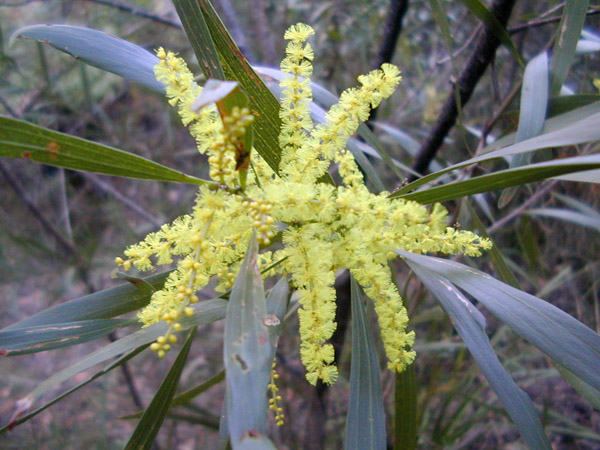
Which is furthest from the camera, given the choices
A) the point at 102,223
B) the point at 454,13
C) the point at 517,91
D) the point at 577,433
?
the point at 102,223

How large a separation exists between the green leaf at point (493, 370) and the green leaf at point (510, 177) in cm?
15

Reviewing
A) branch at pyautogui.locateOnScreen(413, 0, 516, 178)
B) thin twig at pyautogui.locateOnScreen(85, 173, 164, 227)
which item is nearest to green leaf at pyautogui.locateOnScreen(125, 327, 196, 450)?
branch at pyautogui.locateOnScreen(413, 0, 516, 178)

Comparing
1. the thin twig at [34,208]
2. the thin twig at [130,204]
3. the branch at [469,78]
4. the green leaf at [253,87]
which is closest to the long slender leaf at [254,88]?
the green leaf at [253,87]

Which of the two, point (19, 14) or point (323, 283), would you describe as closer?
point (323, 283)

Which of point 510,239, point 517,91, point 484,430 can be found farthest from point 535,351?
point 517,91

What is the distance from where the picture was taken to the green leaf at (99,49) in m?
0.85

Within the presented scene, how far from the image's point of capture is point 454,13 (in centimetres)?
251

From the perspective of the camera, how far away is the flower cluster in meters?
0.70

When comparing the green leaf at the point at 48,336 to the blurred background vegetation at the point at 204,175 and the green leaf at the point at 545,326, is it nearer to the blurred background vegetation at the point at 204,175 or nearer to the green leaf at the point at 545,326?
the green leaf at the point at 545,326

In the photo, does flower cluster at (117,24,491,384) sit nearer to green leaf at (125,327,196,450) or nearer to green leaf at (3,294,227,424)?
green leaf at (3,294,227,424)

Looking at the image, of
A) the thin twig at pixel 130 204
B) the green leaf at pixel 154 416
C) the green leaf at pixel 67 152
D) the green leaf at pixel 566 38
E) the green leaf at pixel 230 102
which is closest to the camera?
the green leaf at pixel 230 102

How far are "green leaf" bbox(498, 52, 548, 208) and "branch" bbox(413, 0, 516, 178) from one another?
7.9 inches

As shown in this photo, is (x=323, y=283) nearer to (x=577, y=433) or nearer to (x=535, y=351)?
(x=577, y=433)

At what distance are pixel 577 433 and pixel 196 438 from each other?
90.0 inches
